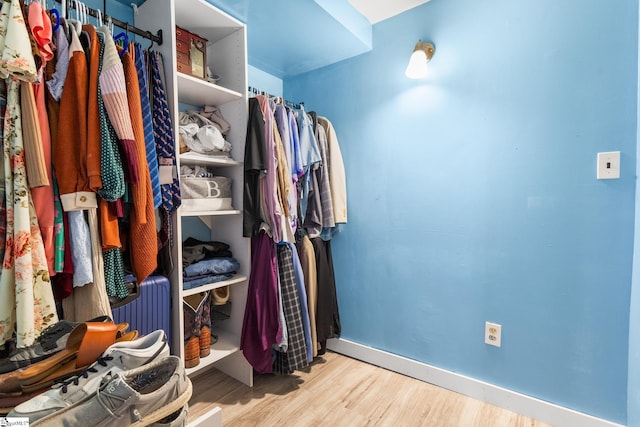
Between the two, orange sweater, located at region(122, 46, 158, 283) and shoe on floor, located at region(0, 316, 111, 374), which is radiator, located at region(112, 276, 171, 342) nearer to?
orange sweater, located at region(122, 46, 158, 283)

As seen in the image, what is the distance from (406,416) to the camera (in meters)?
1.58

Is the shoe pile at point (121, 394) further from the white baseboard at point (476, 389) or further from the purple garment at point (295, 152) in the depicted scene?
the white baseboard at point (476, 389)

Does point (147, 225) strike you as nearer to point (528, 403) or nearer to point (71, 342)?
point (71, 342)

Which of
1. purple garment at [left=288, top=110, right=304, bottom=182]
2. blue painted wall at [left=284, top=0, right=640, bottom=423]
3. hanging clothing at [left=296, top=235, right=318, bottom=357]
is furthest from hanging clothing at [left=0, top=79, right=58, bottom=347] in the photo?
blue painted wall at [left=284, top=0, right=640, bottom=423]

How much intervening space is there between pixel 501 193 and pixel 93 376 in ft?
5.80

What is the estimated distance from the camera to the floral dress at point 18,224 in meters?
0.92

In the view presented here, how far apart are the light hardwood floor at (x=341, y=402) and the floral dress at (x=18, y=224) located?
91 cm

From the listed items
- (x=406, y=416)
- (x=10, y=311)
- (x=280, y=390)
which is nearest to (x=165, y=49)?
(x=10, y=311)

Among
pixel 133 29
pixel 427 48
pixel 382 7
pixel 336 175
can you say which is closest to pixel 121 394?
pixel 133 29

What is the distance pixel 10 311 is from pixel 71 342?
15.1 inches

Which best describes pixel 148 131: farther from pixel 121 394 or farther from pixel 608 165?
pixel 608 165

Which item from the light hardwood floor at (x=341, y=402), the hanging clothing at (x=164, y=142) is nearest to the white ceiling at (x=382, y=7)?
the hanging clothing at (x=164, y=142)

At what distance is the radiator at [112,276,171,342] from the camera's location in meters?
1.27

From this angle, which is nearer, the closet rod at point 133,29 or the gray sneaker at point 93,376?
the gray sneaker at point 93,376
